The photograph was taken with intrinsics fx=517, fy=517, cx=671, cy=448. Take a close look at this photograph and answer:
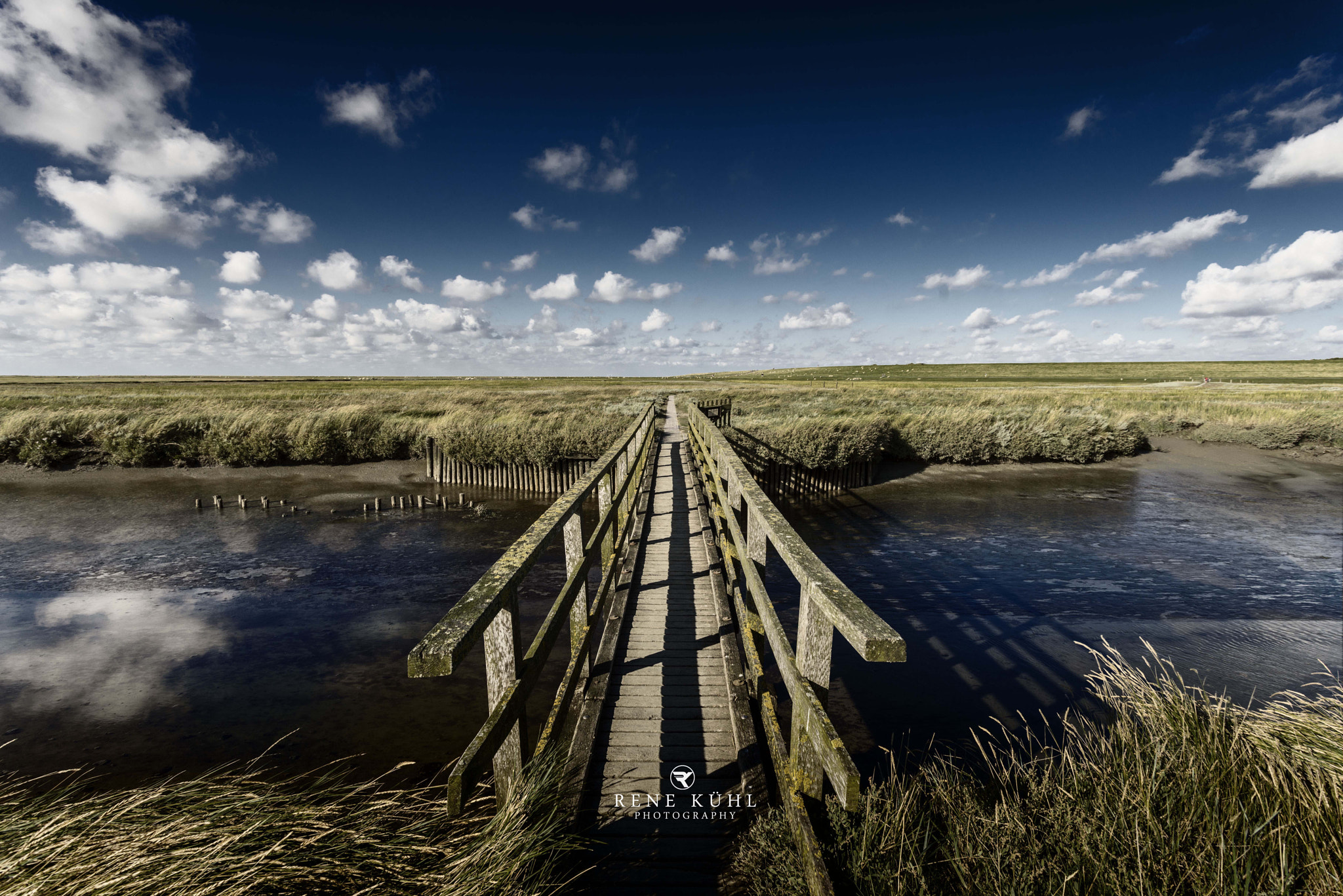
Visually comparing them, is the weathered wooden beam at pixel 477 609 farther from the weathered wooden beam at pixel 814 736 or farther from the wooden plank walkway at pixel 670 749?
the wooden plank walkway at pixel 670 749

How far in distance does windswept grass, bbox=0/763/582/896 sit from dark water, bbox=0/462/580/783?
12.5ft

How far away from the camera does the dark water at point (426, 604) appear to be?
6422 mm

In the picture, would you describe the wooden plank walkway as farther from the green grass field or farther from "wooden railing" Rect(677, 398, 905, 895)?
the green grass field

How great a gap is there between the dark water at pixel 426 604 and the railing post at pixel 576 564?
11.3 feet

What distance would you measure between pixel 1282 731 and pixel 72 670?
508 inches

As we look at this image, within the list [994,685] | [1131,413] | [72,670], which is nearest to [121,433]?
[72,670]

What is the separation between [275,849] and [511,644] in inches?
42.6

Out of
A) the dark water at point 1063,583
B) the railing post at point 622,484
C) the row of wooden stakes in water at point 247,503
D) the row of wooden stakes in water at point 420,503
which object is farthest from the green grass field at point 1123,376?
the railing post at point 622,484

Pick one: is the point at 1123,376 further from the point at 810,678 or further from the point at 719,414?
the point at 810,678

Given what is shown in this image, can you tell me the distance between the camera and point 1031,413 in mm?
25688

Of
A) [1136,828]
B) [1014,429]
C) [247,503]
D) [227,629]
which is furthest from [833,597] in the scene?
[1014,429]

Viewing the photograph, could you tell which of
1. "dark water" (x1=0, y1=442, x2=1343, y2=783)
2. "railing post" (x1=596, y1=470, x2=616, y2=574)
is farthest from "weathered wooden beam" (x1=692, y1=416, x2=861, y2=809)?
"dark water" (x1=0, y1=442, x2=1343, y2=783)

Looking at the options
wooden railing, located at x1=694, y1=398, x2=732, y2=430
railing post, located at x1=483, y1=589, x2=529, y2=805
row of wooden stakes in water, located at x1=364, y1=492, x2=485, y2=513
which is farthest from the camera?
wooden railing, located at x1=694, y1=398, x2=732, y2=430

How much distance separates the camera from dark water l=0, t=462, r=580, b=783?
6.09 meters
